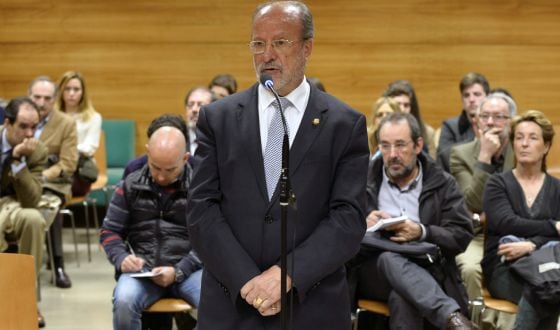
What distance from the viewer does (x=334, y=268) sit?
2566 mm

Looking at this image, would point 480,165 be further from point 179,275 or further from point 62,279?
point 62,279

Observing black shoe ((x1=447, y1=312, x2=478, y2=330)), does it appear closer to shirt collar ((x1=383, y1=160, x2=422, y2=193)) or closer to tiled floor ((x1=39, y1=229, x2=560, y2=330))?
shirt collar ((x1=383, y1=160, x2=422, y2=193))

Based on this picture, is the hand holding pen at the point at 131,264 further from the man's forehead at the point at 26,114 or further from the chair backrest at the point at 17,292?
the man's forehead at the point at 26,114

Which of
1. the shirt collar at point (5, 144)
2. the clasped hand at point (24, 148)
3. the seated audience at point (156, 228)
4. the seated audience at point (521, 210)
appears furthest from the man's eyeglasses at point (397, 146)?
the shirt collar at point (5, 144)

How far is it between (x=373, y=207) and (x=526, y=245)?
2.48 feet

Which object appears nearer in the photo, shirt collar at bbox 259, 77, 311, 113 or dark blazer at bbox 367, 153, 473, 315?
shirt collar at bbox 259, 77, 311, 113

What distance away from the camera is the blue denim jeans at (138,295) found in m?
4.21

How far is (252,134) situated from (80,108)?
506 centimetres

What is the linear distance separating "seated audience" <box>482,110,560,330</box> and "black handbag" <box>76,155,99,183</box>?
3151mm

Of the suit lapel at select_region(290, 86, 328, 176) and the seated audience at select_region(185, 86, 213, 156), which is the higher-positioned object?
the suit lapel at select_region(290, 86, 328, 176)

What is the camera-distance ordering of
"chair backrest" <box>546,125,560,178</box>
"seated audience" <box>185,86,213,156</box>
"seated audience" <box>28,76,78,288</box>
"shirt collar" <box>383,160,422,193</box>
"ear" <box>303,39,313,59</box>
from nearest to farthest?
"ear" <box>303,39,313,59</box>, "shirt collar" <box>383,160,422,193</box>, "chair backrest" <box>546,125,560,178</box>, "seated audience" <box>185,86,213,156</box>, "seated audience" <box>28,76,78,288</box>

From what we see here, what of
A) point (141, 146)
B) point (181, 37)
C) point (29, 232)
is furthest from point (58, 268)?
point (181, 37)

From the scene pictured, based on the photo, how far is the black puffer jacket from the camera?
4.43 meters

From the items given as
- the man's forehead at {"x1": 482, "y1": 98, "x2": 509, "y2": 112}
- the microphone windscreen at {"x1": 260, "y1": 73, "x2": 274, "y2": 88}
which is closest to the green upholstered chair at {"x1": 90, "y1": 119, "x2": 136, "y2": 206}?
the man's forehead at {"x1": 482, "y1": 98, "x2": 509, "y2": 112}
